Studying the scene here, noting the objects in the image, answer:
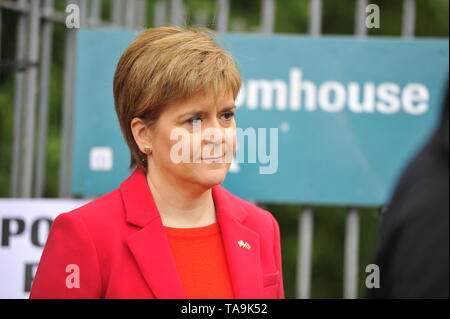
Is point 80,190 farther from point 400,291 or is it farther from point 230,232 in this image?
point 400,291

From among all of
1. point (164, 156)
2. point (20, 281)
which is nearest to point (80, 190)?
point (20, 281)

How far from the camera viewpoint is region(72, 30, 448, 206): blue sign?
3402mm

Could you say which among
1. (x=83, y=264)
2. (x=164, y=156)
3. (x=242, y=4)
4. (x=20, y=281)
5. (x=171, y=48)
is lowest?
(x=20, y=281)

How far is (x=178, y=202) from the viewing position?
163cm

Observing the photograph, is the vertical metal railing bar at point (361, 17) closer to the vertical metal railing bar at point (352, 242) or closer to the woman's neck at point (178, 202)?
the vertical metal railing bar at point (352, 242)

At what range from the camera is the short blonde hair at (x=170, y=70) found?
153 cm

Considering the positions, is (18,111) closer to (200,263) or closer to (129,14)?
(129,14)

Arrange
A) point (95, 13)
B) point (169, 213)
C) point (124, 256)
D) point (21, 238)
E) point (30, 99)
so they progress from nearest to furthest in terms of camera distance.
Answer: point (124, 256), point (169, 213), point (21, 238), point (30, 99), point (95, 13)

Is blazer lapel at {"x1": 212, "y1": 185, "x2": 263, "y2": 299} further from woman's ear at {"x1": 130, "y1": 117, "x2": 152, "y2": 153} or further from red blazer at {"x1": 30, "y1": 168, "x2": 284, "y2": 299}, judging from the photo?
woman's ear at {"x1": 130, "y1": 117, "x2": 152, "y2": 153}

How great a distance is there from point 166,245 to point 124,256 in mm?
97

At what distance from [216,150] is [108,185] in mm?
1991

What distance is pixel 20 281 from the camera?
3230 millimetres

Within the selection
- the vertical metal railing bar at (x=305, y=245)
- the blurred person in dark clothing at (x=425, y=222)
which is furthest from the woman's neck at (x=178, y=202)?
the vertical metal railing bar at (x=305, y=245)

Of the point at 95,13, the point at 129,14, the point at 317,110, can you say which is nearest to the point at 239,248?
the point at 317,110
